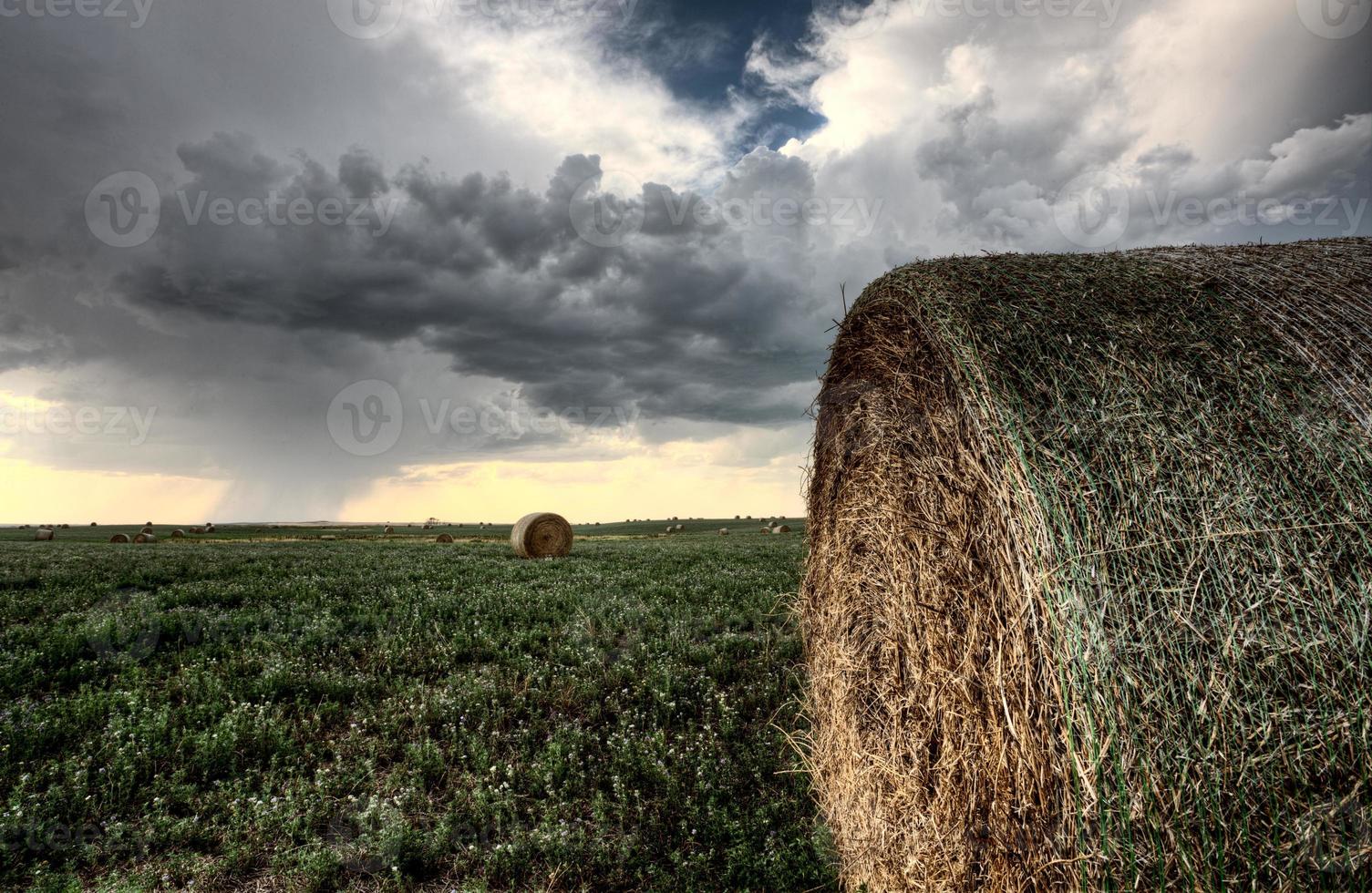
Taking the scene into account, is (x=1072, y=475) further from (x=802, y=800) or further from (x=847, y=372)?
(x=802, y=800)

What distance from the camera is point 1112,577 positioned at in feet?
10.5

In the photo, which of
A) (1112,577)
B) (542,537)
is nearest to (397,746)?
(1112,577)

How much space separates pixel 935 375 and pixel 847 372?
58.2 inches

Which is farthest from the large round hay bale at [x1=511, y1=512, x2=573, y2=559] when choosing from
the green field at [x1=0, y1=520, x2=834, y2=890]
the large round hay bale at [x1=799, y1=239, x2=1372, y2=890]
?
the large round hay bale at [x1=799, y1=239, x2=1372, y2=890]

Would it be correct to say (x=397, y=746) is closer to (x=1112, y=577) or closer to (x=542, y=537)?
(x=1112, y=577)

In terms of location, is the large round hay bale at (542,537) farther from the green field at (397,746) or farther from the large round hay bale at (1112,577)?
the large round hay bale at (1112,577)

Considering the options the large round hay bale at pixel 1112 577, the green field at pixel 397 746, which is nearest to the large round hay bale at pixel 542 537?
the green field at pixel 397 746

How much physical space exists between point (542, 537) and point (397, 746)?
1616cm

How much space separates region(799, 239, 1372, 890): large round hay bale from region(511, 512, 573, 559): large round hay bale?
18.1 metres

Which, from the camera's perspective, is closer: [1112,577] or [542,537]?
[1112,577]

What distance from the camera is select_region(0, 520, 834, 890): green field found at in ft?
17.3

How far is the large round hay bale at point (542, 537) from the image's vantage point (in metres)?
22.4

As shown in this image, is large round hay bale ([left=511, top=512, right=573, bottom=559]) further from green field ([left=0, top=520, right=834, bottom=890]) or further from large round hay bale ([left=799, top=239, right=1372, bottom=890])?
large round hay bale ([left=799, top=239, right=1372, bottom=890])

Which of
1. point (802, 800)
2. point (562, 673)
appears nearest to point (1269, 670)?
point (802, 800)
